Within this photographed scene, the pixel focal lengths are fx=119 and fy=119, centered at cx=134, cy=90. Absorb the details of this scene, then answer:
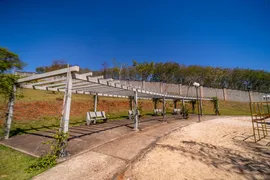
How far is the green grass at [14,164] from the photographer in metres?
2.59

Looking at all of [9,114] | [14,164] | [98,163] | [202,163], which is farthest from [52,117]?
[202,163]

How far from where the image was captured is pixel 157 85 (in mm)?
22188

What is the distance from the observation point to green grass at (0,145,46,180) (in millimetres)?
2588

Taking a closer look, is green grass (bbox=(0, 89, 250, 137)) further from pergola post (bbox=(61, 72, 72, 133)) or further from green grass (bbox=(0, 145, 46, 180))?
pergola post (bbox=(61, 72, 72, 133))

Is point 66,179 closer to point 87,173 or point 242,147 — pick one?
point 87,173

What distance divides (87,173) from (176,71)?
31.7 metres

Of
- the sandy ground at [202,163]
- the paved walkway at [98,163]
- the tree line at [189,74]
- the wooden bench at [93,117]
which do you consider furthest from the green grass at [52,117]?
the tree line at [189,74]

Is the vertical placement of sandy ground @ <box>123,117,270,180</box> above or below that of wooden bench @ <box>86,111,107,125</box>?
below

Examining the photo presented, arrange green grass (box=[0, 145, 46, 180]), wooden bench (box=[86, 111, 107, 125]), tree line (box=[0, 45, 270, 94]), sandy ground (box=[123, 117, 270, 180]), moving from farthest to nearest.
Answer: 1. tree line (box=[0, 45, 270, 94])
2. wooden bench (box=[86, 111, 107, 125])
3. sandy ground (box=[123, 117, 270, 180])
4. green grass (box=[0, 145, 46, 180])

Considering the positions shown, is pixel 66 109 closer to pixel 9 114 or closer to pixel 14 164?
pixel 14 164

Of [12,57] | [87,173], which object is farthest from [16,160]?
[12,57]

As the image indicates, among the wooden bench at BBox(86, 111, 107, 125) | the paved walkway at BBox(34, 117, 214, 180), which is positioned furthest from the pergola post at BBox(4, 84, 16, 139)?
the paved walkway at BBox(34, 117, 214, 180)

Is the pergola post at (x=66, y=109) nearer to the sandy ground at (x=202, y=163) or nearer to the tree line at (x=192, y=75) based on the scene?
the sandy ground at (x=202, y=163)

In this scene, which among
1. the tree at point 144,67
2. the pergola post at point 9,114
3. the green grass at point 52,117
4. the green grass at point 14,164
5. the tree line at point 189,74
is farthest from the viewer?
the tree line at point 189,74
